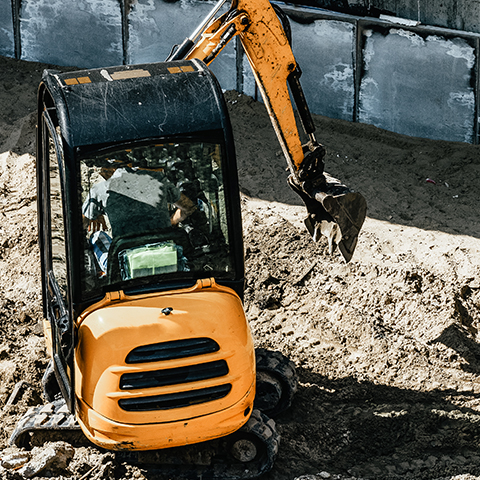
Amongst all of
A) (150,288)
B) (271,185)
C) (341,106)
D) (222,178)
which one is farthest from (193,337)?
(341,106)

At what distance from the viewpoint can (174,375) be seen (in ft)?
15.1

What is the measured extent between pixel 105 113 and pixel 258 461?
2733mm

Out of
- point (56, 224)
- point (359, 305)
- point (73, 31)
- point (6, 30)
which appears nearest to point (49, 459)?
point (56, 224)

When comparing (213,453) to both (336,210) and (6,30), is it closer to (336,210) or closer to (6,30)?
(336,210)

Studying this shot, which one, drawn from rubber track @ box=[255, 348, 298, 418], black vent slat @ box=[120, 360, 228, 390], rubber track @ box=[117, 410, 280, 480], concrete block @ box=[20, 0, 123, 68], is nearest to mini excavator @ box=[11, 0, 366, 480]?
black vent slat @ box=[120, 360, 228, 390]

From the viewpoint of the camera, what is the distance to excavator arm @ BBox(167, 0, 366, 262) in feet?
18.1

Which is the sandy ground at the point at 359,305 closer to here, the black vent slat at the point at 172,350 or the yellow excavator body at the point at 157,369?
the yellow excavator body at the point at 157,369

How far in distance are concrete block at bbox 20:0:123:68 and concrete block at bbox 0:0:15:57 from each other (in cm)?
20

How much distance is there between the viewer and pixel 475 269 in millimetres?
7449

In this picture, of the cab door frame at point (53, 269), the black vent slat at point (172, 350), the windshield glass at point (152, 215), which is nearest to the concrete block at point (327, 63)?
the cab door frame at point (53, 269)

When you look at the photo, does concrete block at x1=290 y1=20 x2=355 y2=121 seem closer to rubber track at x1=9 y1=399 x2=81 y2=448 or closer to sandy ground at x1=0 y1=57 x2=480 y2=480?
sandy ground at x1=0 y1=57 x2=480 y2=480

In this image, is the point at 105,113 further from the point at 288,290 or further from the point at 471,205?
the point at 471,205

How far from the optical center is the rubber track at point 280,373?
5.95m

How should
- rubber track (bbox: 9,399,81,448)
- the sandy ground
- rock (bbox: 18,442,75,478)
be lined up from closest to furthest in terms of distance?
rock (bbox: 18,442,75,478) < rubber track (bbox: 9,399,81,448) < the sandy ground
